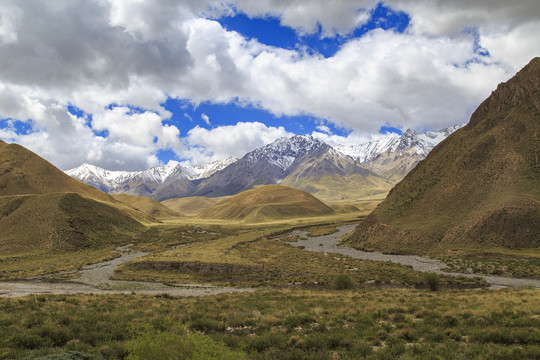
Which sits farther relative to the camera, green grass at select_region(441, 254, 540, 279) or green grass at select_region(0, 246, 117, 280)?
green grass at select_region(0, 246, 117, 280)

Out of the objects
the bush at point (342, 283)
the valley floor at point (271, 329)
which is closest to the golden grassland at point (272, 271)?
the bush at point (342, 283)

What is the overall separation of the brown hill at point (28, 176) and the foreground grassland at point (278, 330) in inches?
5256

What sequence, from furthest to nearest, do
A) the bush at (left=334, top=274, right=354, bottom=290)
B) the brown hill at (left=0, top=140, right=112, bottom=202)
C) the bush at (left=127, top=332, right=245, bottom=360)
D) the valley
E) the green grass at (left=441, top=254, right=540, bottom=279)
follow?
the brown hill at (left=0, top=140, right=112, bottom=202)
the green grass at (left=441, top=254, right=540, bottom=279)
the bush at (left=334, top=274, right=354, bottom=290)
the valley
the bush at (left=127, top=332, right=245, bottom=360)

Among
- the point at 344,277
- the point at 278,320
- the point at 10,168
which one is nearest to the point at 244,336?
the point at 278,320

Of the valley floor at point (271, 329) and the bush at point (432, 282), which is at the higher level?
the valley floor at point (271, 329)

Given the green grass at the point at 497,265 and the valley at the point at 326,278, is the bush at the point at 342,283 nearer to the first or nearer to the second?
the valley at the point at 326,278

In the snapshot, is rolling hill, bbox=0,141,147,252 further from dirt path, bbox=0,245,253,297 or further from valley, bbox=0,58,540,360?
dirt path, bbox=0,245,253,297

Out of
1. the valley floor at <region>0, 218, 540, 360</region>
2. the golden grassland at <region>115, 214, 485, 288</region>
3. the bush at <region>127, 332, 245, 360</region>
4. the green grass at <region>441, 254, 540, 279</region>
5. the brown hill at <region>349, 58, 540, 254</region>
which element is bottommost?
the golden grassland at <region>115, 214, 485, 288</region>

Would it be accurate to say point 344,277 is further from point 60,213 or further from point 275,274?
point 60,213

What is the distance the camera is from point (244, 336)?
48.1 ft

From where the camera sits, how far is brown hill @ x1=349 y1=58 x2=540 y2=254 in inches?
2243

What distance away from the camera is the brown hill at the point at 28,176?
125369 millimetres

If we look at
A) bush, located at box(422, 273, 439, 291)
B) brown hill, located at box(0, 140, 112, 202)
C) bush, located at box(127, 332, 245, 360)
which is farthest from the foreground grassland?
brown hill, located at box(0, 140, 112, 202)

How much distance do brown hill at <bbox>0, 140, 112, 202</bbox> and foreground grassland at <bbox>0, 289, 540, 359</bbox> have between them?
133513mm
